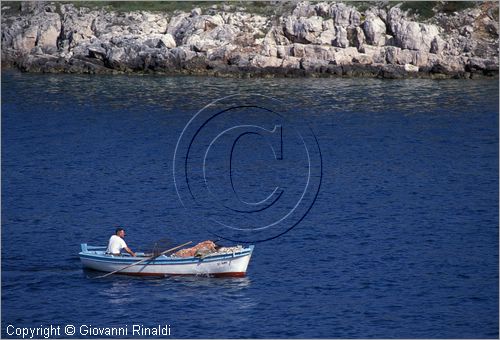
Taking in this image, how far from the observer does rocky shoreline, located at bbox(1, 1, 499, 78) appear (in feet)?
390

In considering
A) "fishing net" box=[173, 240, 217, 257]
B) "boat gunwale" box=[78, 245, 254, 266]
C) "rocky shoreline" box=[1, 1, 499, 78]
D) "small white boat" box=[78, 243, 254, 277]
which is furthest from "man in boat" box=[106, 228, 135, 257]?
"rocky shoreline" box=[1, 1, 499, 78]

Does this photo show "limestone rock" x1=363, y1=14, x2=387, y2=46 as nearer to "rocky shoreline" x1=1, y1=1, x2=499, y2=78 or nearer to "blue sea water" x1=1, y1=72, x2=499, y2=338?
"rocky shoreline" x1=1, y1=1, x2=499, y2=78

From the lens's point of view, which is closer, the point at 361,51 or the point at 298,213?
the point at 298,213

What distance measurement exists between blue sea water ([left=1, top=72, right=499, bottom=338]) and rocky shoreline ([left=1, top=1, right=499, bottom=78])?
4797 mm

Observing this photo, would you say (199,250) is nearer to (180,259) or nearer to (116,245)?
(180,259)

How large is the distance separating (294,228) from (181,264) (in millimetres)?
12481

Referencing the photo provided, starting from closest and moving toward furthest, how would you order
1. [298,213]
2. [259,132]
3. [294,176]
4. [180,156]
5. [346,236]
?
[346,236], [298,213], [294,176], [180,156], [259,132]

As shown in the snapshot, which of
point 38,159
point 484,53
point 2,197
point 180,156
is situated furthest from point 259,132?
point 484,53

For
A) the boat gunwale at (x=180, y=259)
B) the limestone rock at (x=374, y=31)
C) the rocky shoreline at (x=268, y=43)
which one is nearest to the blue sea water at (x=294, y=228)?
the boat gunwale at (x=180, y=259)

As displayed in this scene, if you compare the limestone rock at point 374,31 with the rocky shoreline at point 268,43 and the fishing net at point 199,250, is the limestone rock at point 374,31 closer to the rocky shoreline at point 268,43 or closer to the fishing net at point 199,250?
the rocky shoreline at point 268,43

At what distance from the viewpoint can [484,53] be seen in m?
119

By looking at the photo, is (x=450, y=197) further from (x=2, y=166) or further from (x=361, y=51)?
(x=361, y=51)

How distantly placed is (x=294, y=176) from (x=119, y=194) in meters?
14.1

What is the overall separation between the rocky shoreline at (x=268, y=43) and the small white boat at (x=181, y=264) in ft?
211
